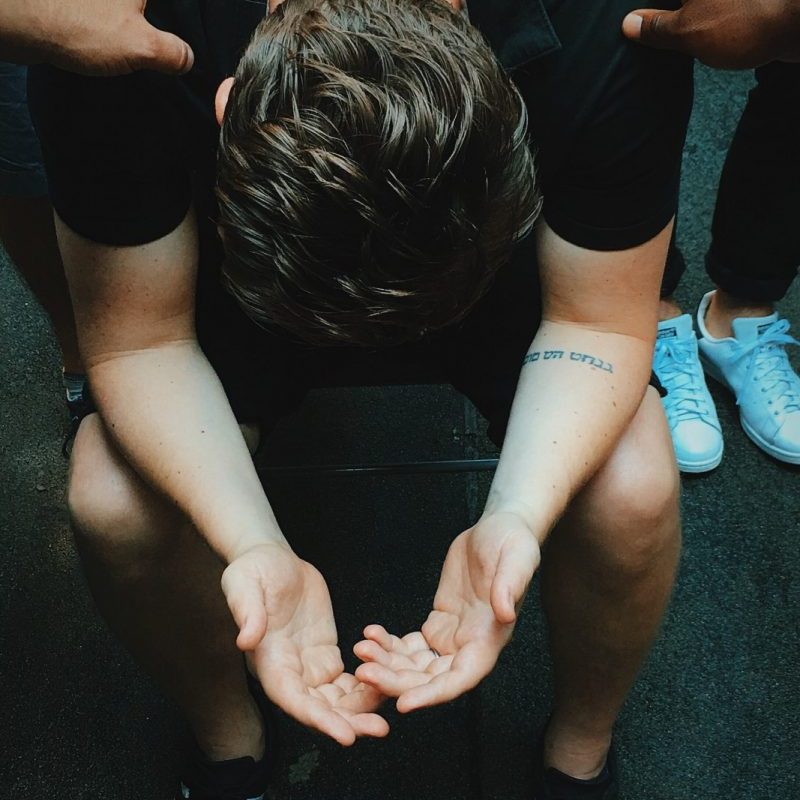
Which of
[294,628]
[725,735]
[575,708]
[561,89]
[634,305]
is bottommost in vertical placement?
[725,735]

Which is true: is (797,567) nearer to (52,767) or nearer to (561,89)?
(561,89)

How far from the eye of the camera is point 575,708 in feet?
3.55

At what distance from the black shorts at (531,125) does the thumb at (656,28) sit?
0.05 ft

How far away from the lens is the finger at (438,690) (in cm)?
71

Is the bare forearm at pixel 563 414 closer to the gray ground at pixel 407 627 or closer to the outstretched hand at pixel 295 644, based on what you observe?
the outstretched hand at pixel 295 644

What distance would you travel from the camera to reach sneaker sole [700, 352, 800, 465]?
148 cm

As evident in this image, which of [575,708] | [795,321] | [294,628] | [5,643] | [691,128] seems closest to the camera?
[294,628]

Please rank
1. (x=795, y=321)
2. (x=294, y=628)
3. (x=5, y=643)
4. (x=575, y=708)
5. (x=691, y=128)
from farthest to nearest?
(x=691, y=128)
(x=795, y=321)
(x=5, y=643)
(x=575, y=708)
(x=294, y=628)

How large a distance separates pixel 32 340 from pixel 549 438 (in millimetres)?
1193

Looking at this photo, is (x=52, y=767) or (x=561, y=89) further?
(x=52, y=767)

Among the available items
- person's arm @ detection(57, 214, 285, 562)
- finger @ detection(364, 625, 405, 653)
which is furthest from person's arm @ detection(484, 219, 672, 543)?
person's arm @ detection(57, 214, 285, 562)

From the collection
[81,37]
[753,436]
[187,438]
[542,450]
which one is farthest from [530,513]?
[753,436]

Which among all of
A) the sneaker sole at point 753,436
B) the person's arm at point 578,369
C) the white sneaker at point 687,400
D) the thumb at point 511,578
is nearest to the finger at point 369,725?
the thumb at point 511,578

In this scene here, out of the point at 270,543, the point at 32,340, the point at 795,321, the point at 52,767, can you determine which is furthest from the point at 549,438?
the point at 32,340
